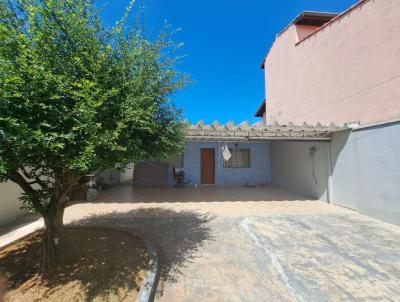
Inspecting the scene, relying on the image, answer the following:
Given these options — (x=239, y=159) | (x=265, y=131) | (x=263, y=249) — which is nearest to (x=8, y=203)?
(x=263, y=249)

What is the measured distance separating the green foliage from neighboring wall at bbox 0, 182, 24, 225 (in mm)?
3420

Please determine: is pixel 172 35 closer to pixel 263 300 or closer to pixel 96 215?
pixel 263 300

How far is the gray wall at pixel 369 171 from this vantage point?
19.7 ft

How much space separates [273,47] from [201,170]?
9.43 m

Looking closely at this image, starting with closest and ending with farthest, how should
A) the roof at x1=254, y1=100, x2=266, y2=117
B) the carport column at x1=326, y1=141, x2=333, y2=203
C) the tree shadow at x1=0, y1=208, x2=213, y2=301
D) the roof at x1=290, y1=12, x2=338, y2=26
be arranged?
the tree shadow at x1=0, y1=208, x2=213, y2=301 → the carport column at x1=326, y1=141, x2=333, y2=203 → the roof at x1=290, y1=12, x2=338, y2=26 → the roof at x1=254, y1=100, x2=266, y2=117

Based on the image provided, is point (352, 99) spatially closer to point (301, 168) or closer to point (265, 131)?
point (265, 131)

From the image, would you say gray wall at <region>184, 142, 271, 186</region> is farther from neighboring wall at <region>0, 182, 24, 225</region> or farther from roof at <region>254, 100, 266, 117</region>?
neighboring wall at <region>0, 182, 24, 225</region>

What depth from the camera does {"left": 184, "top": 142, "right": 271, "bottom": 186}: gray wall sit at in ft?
43.6

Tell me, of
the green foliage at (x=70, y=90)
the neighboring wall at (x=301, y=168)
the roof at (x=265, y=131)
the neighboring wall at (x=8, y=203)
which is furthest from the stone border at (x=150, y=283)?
the neighboring wall at (x=301, y=168)

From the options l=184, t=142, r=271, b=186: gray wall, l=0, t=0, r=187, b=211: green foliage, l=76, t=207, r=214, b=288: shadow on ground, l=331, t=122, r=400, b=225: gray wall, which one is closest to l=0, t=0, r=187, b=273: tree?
l=0, t=0, r=187, b=211: green foliage

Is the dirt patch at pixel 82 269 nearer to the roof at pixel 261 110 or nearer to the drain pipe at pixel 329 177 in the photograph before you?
the drain pipe at pixel 329 177

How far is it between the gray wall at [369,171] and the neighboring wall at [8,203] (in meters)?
11.1

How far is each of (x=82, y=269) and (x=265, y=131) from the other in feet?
22.5

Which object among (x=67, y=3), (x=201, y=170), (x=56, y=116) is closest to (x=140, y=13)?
(x=67, y=3)
